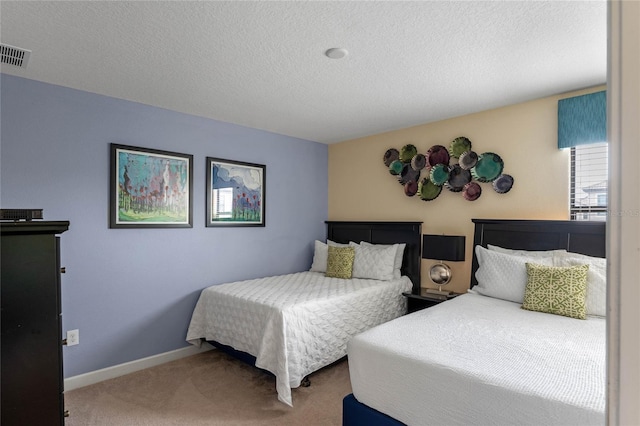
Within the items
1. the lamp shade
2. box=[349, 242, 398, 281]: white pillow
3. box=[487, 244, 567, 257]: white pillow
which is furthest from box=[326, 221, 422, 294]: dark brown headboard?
box=[487, 244, 567, 257]: white pillow

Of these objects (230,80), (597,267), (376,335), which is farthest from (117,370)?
(597,267)

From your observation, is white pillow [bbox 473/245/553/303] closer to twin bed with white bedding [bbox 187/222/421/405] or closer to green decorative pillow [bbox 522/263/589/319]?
green decorative pillow [bbox 522/263/589/319]

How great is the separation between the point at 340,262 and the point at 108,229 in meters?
2.25

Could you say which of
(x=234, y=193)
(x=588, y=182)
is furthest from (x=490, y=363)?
(x=234, y=193)

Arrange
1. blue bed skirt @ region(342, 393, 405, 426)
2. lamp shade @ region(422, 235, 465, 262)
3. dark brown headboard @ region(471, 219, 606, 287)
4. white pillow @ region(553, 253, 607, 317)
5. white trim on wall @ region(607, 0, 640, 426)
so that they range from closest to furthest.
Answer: white trim on wall @ region(607, 0, 640, 426)
blue bed skirt @ region(342, 393, 405, 426)
white pillow @ region(553, 253, 607, 317)
dark brown headboard @ region(471, 219, 606, 287)
lamp shade @ region(422, 235, 465, 262)

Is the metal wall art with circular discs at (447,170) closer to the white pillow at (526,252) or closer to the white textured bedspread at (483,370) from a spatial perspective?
the white pillow at (526,252)

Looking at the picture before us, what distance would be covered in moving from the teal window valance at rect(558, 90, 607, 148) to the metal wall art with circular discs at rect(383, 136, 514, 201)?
1.78ft

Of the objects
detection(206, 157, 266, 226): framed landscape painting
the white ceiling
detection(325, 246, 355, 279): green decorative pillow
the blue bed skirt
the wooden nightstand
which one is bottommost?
the blue bed skirt

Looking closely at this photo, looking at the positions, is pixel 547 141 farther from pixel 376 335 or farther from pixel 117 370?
pixel 117 370

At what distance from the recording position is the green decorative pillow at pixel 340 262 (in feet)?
12.7

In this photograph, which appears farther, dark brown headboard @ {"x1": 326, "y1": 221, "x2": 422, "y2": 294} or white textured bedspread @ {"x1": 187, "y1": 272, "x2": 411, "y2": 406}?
dark brown headboard @ {"x1": 326, "y1": 221, "x2": 422, "y2": 294}

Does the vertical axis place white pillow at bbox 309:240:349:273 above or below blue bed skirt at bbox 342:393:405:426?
above

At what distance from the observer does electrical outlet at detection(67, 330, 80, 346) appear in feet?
8.99

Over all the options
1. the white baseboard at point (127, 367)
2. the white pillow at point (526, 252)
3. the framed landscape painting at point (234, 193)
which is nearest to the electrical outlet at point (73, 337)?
the white baseboard at point (127, 367)
